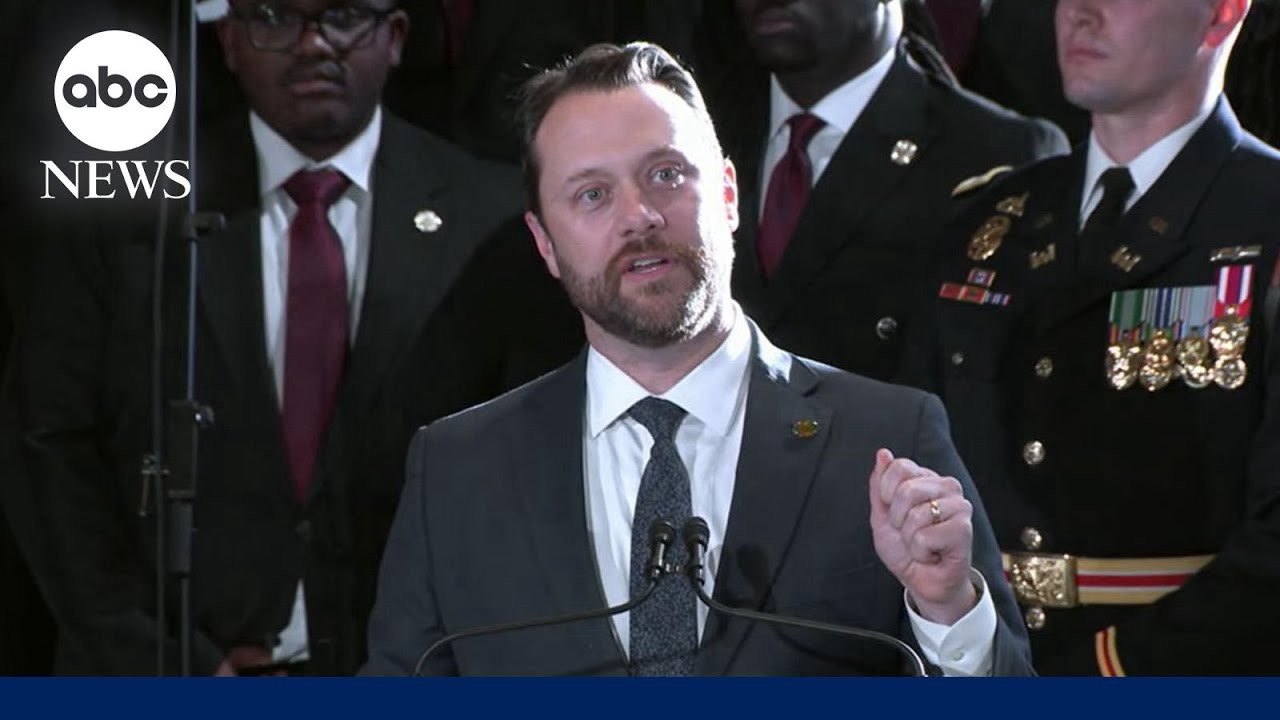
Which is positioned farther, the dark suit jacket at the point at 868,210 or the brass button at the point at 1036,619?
the dark suit jacket at the point at 868,210

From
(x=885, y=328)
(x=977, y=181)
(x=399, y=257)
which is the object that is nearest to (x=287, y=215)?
(x=399, y=257)

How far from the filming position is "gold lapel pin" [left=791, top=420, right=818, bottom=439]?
9.17ft

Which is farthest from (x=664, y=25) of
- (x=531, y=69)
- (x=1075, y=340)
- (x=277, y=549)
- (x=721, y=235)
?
(x=277, y=549)

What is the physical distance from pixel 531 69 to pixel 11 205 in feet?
2.93

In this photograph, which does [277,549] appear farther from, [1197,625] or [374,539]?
[1197,625]

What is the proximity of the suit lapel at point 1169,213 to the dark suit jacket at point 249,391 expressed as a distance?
0.90 meters

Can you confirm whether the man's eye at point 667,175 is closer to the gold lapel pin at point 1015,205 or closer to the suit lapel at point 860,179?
the suit lapel at point 860,179

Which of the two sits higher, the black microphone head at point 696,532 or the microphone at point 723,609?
the black microphone head at point 696,532

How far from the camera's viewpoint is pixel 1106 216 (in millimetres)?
3158

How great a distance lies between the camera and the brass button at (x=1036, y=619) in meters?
3.11

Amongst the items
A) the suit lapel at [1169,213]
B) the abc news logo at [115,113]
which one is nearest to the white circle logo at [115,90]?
the abc news logo at [115,113]

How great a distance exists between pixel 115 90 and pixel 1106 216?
160 centimetres

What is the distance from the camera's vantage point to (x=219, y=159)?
344 centimetres

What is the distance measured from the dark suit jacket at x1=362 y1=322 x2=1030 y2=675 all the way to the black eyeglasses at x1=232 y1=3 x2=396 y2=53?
0.82 m
